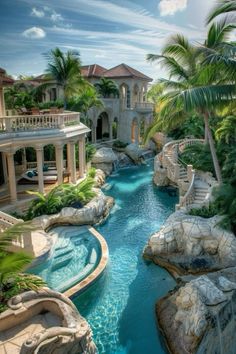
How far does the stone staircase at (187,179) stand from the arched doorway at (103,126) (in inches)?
645

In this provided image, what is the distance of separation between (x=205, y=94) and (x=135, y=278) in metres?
8.51

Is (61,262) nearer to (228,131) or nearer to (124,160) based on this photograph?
(228,131)

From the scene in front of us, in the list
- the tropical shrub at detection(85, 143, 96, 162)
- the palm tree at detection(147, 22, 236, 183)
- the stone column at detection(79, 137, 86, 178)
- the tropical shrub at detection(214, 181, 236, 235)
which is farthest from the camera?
the tropical shrub at detection(85, 143, 96, 162)

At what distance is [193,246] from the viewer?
13.5 m

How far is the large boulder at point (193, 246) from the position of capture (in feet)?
42.2

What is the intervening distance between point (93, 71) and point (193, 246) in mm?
31665

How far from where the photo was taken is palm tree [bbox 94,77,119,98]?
121 ft

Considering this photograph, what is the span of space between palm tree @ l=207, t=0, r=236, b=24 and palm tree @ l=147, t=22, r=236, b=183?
176 centimetres

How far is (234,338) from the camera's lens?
942cm

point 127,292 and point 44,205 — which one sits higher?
point 44,205

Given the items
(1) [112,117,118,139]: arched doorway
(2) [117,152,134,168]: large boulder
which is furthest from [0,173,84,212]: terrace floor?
(1) [112,117,118,139]: arched doorway

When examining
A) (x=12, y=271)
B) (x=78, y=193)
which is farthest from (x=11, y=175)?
(x=12, y=271)

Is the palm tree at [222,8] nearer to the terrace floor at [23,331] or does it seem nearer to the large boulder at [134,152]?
the terrace floor at [23,331]

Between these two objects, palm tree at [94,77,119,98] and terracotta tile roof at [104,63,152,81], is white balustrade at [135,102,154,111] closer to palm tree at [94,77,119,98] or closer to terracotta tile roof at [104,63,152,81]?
palm tree at [94,77,119,98]
